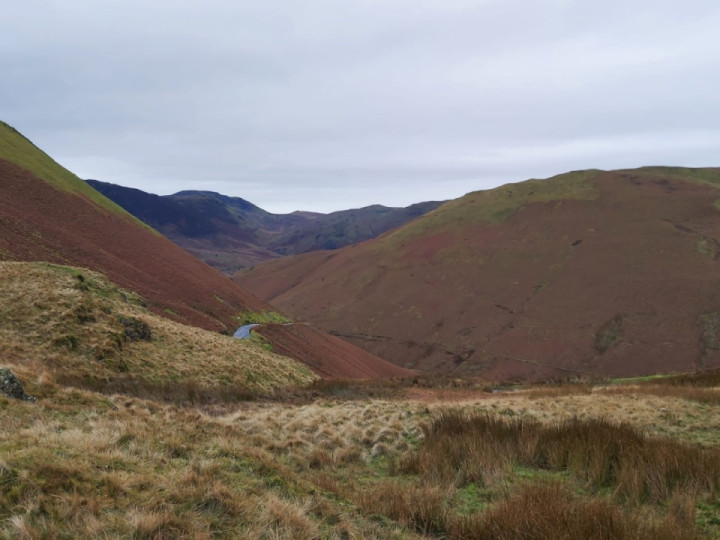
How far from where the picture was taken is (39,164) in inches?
1809

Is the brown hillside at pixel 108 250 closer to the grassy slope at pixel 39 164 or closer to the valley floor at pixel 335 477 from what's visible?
the grassy slope at pixel 39 164

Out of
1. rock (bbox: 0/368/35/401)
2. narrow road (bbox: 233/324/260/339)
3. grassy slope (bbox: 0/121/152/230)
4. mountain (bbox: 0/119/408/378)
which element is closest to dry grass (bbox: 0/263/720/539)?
rock (bbox: 0/368/35/401)

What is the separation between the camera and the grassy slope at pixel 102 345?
14727mm

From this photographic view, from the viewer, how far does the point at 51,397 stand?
28.5 ft

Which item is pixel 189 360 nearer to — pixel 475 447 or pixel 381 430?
pixel 381 430

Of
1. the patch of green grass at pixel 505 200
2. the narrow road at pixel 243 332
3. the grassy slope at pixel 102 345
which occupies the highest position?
the patch of green grass at pixel 505 200

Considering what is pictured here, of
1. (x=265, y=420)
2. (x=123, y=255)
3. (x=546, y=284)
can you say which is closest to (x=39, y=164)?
(x=123, y=255)

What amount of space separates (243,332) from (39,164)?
1174 inches

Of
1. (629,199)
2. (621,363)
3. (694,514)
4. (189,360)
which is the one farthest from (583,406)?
(629,199)

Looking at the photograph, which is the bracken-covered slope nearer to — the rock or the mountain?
the mountain

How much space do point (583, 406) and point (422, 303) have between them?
64302 millimetres

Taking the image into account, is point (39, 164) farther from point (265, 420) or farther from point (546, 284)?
point (546, 284)

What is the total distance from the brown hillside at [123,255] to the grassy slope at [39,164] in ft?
4.24

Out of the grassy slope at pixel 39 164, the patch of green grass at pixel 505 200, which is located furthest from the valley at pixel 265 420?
the patch of green grass at pixel 505 200
